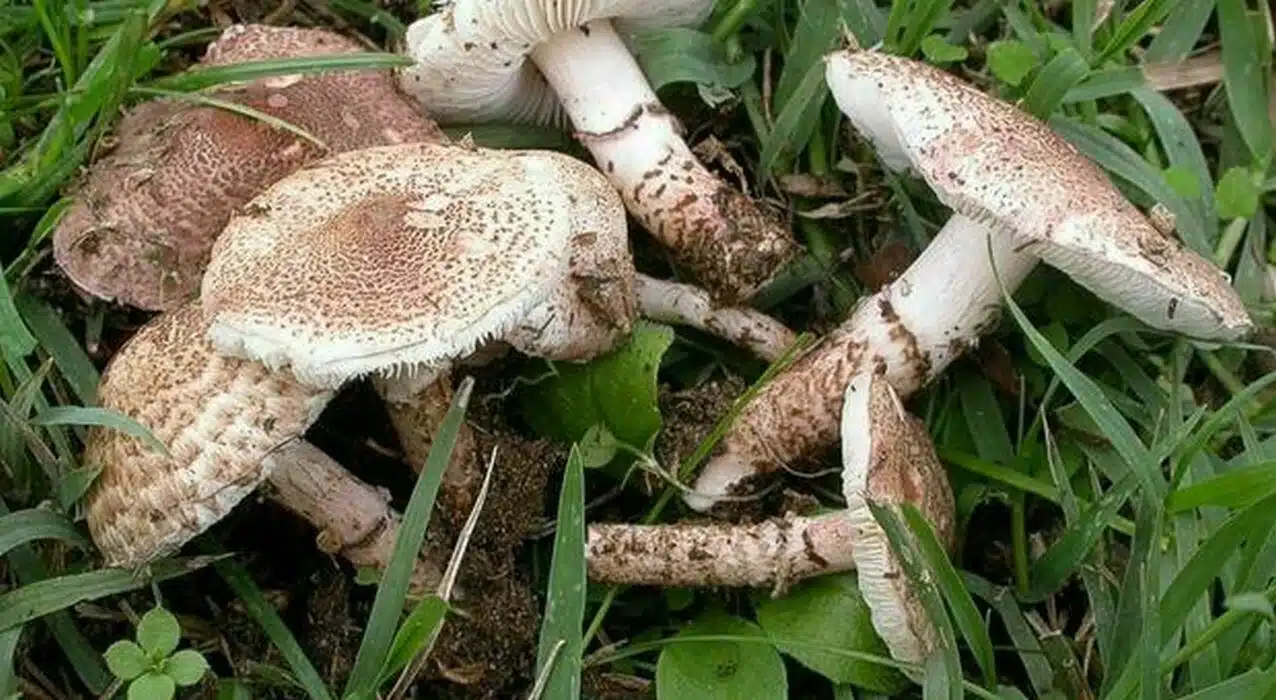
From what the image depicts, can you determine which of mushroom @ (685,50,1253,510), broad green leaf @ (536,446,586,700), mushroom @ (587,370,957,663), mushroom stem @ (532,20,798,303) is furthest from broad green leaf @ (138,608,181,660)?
mushroom stem @ (532,20,798,303)

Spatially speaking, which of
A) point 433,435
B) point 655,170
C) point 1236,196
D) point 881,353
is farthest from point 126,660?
point 1236,196

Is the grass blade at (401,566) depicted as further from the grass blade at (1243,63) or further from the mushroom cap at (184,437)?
the grass blade at (1243,63)

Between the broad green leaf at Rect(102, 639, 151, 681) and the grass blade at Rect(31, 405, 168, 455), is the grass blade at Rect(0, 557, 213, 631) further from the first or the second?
the grass blade at Rect(31, 405, 168, 455)

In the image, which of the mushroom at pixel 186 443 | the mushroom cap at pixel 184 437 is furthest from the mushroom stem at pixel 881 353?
the mushroom cap at pixel 184 437

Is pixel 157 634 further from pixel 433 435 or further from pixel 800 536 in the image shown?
pixel 800 536

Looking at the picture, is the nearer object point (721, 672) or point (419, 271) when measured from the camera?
point (419, 271)

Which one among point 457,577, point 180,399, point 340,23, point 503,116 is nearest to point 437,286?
point 180,399
